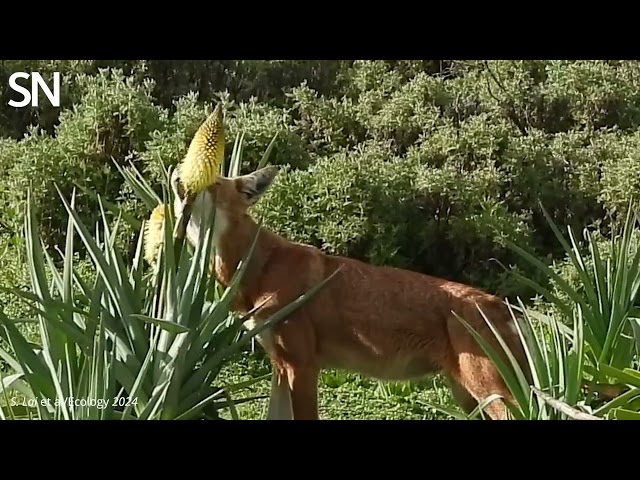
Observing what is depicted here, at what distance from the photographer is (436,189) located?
353 centimetres

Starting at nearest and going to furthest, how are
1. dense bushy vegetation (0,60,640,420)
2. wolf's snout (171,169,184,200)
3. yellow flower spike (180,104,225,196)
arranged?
yellow flower spike (180,104,225,196) < wolf's snout (171,169,184,200) < dense bushy vegetation (0,60,640,420)

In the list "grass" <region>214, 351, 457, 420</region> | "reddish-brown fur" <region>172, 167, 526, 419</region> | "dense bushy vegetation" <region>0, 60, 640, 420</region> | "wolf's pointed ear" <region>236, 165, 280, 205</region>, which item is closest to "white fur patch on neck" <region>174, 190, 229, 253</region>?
"reddish-brown fur" <region>172, 167, 526, 419</region>

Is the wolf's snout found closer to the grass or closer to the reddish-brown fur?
the reddish-brown fur

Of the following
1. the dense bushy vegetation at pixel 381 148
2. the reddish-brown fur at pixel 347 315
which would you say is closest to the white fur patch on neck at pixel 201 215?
the reddish-brown fur at pixel 347 315

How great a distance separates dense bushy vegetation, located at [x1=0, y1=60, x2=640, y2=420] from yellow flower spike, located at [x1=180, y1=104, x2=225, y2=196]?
0.38 m

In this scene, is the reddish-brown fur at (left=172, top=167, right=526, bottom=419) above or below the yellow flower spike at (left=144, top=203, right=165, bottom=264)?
below

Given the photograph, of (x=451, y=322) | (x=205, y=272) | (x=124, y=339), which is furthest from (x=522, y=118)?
(x=124, y=339)

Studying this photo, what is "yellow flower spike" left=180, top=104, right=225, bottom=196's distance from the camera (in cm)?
290

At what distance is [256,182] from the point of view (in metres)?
3.20

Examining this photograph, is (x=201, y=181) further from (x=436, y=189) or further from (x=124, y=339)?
(x=436, y=189)

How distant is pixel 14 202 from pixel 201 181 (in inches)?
29.3

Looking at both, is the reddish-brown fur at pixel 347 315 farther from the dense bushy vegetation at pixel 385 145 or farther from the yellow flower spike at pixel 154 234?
the dense bushy vegetation at pixel 385 145

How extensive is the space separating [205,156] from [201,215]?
20cm

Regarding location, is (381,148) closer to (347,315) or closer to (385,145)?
(385,145)
